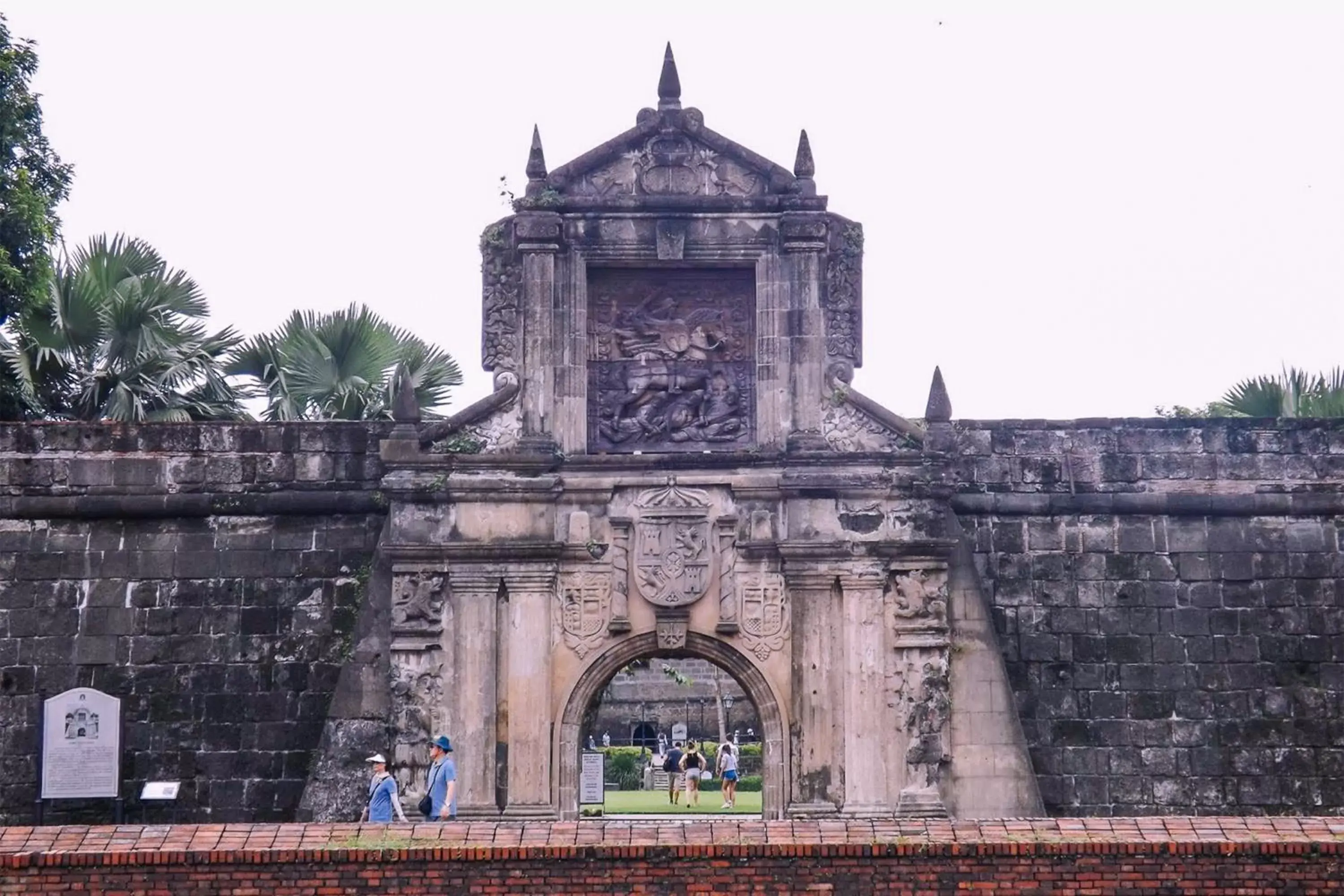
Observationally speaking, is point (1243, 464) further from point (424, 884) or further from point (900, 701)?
point (424, 884)

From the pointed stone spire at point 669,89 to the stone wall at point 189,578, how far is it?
4.09 metres

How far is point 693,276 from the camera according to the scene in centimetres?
1778

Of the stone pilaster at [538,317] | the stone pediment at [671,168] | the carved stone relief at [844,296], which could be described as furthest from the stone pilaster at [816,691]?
the stone pediment at [671,168]

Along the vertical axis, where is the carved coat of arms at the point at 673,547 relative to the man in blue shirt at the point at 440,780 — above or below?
above

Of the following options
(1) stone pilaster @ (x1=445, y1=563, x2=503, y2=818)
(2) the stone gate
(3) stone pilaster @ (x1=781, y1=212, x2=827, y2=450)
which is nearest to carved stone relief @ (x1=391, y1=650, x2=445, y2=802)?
(2) the stone gate

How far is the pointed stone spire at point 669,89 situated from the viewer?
17.6 meters

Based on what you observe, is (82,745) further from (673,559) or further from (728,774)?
(728,774)

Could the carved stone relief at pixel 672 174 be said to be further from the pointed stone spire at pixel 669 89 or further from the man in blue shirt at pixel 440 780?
the man in blue shirt at pixel 440 780

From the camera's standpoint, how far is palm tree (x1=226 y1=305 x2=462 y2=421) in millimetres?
23078

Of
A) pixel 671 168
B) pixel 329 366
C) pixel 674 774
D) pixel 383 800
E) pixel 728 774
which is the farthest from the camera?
pixel 674 774

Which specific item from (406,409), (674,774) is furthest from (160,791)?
(674,774)

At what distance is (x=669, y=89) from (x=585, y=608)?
4.82m

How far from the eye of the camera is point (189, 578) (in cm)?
1798

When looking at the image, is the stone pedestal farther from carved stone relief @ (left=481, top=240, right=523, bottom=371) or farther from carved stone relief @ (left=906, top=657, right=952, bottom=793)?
carved stone relief @ (left=906, top=657, right=952, bottom=793)
